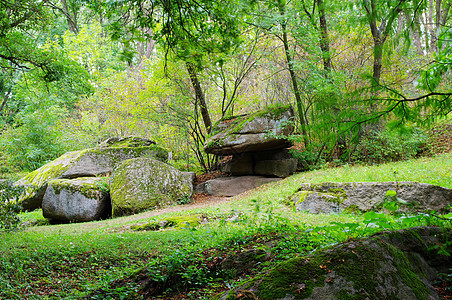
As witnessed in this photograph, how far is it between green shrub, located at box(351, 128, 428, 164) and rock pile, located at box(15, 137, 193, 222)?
763 centimetres

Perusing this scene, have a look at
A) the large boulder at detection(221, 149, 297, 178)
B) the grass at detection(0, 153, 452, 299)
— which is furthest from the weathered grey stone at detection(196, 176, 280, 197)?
the grass at detection(0, 153, 452, 299)

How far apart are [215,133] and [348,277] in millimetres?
12258

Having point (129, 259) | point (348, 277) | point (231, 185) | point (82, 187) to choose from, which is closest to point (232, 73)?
point (231, 185)

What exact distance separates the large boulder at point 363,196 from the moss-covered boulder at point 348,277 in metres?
4.90

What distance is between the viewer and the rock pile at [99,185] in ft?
32.5

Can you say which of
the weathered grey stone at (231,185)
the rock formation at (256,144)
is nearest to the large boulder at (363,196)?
the rock formation at (256,144)

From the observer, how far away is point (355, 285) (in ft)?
4.91

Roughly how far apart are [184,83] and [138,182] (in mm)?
5924

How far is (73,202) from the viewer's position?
389 inches

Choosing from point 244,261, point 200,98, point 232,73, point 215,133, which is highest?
point 232,73

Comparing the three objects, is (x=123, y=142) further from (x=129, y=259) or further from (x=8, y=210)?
(x=129, y=259)

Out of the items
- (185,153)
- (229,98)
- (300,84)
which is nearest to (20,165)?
(185,153)

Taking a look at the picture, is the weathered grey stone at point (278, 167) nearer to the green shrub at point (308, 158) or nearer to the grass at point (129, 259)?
the green shrub at point (308, 158)

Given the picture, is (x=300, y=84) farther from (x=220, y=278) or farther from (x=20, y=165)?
(x=20, y=165)
